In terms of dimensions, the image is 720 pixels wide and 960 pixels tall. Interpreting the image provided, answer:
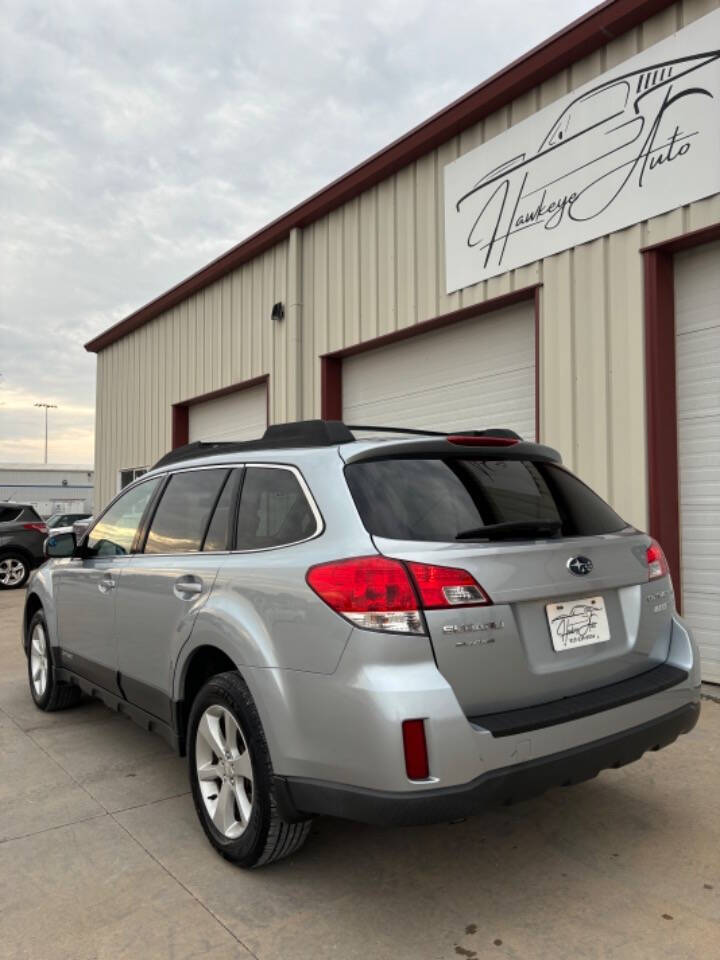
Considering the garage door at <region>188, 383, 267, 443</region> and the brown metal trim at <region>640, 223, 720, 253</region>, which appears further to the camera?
the garage door at <region>188, 383, 267, 443</region>

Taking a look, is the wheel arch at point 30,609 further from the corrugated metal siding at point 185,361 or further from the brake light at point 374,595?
the corrugated metal siding at point 185,361

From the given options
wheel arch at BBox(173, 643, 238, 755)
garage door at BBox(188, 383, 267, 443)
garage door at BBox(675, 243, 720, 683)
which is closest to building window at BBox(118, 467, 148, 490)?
garage door at BBox(188, 383, 267, 443)

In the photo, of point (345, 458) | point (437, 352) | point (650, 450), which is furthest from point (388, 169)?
point (345, 458)

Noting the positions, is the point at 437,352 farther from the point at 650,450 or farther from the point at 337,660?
the point at 337,660

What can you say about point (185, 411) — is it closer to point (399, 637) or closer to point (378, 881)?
point (378, 881)

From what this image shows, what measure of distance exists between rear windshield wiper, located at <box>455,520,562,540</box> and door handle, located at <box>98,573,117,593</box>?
87.6 inches

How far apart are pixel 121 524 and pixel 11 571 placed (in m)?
10.7

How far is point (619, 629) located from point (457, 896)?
1.14 meters

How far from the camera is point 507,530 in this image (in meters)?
2.60

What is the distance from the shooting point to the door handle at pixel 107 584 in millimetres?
3992

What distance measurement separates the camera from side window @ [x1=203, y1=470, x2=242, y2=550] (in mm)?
3256

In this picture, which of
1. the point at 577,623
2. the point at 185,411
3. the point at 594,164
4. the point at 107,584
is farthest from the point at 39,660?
the point at 185,411

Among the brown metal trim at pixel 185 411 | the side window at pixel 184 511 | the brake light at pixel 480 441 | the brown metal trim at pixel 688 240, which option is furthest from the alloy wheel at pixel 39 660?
the brown metal trim at pixel 185 411

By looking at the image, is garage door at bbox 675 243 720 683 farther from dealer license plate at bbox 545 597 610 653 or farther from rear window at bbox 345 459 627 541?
dealer license plate at bbox 545 597 610 653
